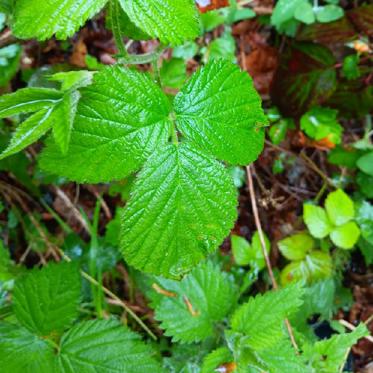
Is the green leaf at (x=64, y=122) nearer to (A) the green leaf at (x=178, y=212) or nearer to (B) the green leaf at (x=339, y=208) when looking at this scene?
(A) the green leaf at (x=178, y=212)

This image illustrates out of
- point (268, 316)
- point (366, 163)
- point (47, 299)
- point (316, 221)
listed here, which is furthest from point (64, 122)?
point (366, 163)

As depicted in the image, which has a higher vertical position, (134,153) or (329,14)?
(134,153)

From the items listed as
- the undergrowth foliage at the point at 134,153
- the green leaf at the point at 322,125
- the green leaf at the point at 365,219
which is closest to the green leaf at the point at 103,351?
the undergrowth foliage at the point at 134,153

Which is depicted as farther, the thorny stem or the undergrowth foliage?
the thorny stem

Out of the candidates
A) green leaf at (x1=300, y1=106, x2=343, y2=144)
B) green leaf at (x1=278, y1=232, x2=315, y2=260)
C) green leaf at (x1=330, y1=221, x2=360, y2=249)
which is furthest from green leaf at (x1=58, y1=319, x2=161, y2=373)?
green leaf at (x1=300, y1=106, x2=343, y2=144)

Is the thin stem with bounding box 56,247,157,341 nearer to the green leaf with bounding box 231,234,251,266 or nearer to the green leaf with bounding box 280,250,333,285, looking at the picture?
the green leaf with bounding box 231,234,251,266

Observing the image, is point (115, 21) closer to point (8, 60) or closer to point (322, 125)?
point (8, 60)
